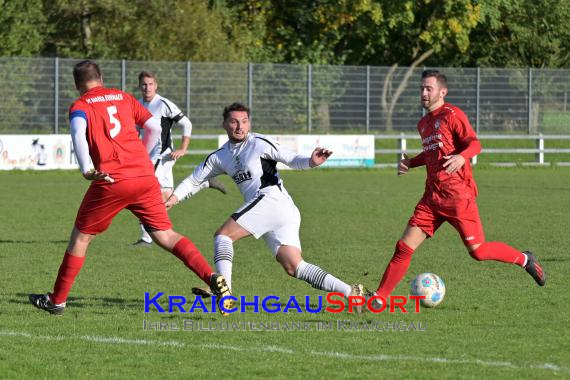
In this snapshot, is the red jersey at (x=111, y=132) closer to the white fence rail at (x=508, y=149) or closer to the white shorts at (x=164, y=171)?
the white shorts at (x=164, y=171)

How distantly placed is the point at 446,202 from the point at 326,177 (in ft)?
62.1

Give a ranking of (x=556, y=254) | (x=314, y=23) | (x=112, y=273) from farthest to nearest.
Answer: (x=314, y=23)
(x=556, y=254)
(x=112, y=273)

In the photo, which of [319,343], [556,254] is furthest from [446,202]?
[556,254]

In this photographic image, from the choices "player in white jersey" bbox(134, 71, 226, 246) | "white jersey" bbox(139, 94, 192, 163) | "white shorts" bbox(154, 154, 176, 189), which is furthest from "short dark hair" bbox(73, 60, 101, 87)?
"white shorts" bbox(154, 154, 176, 189)

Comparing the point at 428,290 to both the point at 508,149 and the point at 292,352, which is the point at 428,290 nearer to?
the point at 292,352

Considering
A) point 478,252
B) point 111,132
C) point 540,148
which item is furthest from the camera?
point 540,148

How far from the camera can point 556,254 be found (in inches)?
499

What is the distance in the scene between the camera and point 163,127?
1367cm

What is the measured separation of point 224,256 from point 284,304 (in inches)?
28.5

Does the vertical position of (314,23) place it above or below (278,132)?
above

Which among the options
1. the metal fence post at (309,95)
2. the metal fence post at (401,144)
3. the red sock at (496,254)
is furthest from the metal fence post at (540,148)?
the red sock at (496,254)

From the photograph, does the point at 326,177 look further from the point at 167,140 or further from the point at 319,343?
the point at 319,343

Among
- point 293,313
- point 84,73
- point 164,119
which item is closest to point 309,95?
point 164,119

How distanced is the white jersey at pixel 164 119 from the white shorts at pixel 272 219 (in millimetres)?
4911
